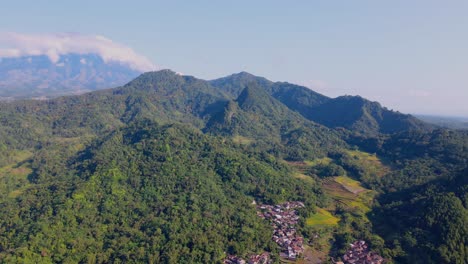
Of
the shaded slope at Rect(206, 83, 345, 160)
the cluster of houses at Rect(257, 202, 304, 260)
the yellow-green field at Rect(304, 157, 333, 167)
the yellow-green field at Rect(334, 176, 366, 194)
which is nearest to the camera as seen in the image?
the cluster of houses at Rect(257, 202, 304, 260)

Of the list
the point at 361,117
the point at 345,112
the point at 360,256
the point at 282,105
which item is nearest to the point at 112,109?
the point at 282,105

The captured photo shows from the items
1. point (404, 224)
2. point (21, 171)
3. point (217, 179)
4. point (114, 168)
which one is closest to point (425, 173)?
point (404, 224)

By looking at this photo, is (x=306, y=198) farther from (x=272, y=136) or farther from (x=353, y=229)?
(x=272, y=136)

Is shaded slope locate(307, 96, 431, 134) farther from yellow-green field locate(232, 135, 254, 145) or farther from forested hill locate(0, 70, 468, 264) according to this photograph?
yellow-green field locate(232, 135, 254, 145)

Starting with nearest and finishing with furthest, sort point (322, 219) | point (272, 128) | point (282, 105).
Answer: point (322, 219)
point (272, 128)
point (282, 105)

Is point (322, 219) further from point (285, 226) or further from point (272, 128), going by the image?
point (272, 128)

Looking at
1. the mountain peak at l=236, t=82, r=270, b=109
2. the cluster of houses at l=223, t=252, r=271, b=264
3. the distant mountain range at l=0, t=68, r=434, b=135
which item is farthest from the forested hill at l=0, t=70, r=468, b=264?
the mountain peak at l=236, t=82, r=270, b=109

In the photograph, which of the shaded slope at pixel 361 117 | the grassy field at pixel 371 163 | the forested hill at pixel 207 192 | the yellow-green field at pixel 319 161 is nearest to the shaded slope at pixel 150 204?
the forested hill at pixel 207 192
